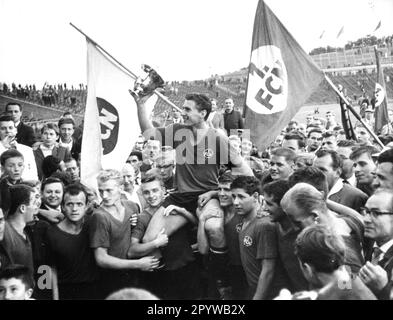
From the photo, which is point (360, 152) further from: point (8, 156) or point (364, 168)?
point (8, 156)

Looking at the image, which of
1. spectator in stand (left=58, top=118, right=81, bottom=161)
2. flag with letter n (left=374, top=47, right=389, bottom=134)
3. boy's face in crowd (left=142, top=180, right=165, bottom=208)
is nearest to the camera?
boy's face in crowd (left=142, top=180, right=165, bottom=208)

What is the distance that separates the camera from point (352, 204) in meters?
3.66

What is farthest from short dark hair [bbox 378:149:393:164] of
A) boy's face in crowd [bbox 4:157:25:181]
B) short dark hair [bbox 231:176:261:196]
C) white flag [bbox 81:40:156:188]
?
boy's face in crowd [bbox 4:157:25:181]

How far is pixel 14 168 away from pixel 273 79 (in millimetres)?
1975

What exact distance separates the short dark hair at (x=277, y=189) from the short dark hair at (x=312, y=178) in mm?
35

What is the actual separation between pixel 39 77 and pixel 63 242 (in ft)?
5.51

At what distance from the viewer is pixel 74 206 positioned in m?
3.61

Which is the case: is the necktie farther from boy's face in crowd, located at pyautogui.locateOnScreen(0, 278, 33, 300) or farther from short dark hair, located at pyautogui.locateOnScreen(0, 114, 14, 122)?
short dark hair, located at pyautogui.locateOnScreen(0, 114, 14, 122)

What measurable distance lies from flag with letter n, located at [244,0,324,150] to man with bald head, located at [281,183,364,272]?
1.61 metres

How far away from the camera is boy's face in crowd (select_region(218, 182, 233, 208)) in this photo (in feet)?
12.0

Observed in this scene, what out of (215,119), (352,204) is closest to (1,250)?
(352,204)

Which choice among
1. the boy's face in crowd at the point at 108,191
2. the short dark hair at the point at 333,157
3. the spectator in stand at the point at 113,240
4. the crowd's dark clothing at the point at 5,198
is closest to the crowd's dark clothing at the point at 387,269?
the short dark hair at the point at 333,157

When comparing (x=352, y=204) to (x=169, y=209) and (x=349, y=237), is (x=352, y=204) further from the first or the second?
(x=169, y=209)

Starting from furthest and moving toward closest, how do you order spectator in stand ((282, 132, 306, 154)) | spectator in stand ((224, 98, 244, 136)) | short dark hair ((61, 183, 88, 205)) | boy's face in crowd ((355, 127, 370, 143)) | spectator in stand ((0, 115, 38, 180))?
1. spectator in stand ((224, 98, 244, 136))
2. boy's face in crowd ((355, 127, 370, 143))
3. spectator in stand ((282, 132, 306, 154))
4. spectator in stand ((0, 115, 38, 180))
5. short dark hair ((61, 183, 88, 205))
